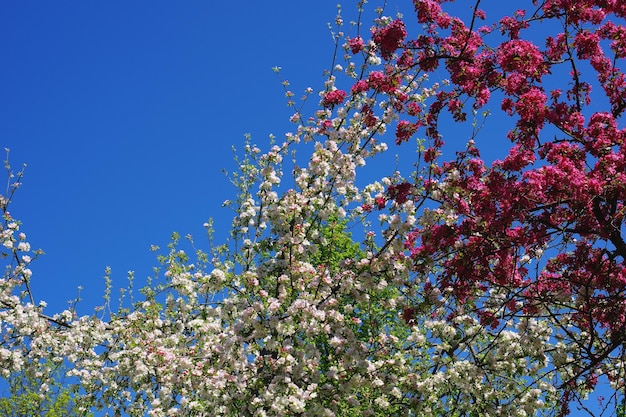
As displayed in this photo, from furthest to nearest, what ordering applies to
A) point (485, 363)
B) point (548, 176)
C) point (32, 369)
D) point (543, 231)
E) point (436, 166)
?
point (32, 369) → point (485, 363) → point (436, 166) → point (543, 231) → point (548, 176)

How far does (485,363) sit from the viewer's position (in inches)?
411

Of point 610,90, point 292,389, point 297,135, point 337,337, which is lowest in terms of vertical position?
point 292,389

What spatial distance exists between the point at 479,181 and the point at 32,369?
9364 millimetres

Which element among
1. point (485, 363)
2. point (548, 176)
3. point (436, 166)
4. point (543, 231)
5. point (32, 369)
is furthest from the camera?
point (32, 369)

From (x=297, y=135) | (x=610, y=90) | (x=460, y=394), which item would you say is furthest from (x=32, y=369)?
(x=610, y=90)

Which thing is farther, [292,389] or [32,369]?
[32,369]

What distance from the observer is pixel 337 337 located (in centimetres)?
904

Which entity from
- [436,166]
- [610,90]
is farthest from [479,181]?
[610,90]

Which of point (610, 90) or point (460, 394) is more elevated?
point (610, 90)

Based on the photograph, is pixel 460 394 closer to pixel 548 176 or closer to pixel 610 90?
pixel 548 176

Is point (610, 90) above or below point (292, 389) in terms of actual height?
above

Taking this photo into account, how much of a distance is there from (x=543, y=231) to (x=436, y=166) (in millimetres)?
1730

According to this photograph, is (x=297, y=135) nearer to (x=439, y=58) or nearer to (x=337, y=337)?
(x=439, y=58)

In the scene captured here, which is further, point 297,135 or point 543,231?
point 297,135
